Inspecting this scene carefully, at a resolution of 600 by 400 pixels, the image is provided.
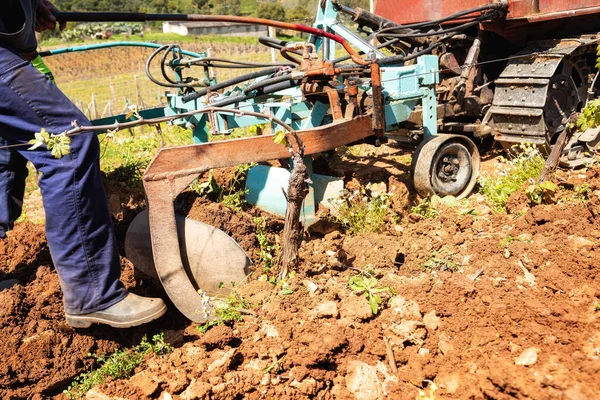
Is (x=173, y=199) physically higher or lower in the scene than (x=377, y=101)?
lower

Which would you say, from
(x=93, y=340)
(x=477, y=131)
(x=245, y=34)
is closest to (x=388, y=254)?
(x=93, y=340)

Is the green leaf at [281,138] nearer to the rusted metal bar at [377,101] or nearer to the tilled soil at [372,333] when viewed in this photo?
the tilled soil at [372,333]

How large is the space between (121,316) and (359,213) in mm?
2059

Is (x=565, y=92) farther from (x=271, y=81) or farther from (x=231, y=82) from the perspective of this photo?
(x=231, y=82)

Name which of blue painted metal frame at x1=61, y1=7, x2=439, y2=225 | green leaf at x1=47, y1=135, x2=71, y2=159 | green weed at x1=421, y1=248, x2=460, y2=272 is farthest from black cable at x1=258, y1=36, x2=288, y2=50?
green leaf at x1=47, y1=135, x2=71, y2=159

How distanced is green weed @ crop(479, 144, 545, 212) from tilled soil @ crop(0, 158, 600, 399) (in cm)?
103

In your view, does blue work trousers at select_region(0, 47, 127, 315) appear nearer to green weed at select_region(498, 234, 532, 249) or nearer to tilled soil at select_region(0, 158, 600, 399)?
tilled soil at select_region(0, 158, 600, 399)

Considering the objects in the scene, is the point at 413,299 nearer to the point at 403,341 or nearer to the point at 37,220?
the point at 403,341

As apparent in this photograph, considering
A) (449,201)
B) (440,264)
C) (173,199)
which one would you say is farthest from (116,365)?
(449,201)

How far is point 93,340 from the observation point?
3.24 meters

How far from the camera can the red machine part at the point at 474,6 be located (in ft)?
Result: 18.9

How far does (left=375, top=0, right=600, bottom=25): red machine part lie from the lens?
5748 mm

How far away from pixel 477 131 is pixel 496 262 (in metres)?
2.65

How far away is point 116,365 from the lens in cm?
310
